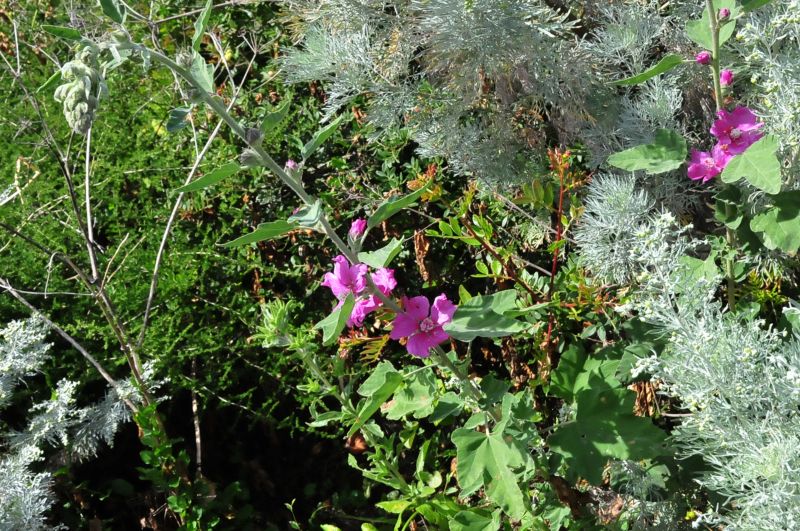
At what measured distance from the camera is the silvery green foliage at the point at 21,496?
1.87 metres

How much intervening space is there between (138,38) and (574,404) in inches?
79.5

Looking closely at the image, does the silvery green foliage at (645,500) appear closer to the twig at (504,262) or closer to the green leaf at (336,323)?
the twig at (504,262)

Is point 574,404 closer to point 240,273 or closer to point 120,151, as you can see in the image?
point 240,273

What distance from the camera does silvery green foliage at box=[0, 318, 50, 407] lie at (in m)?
2.03

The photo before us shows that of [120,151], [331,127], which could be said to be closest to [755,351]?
[331,127]

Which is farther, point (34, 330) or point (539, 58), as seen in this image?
point (34, 330)

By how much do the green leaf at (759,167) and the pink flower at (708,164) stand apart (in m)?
0.07

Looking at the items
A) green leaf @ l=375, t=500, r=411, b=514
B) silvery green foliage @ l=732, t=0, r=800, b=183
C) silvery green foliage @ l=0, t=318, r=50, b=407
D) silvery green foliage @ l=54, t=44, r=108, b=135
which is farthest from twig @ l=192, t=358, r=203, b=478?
silvery green foliage @ l=732, t=0, r=800, b=183

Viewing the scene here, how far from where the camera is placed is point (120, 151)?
8.91 ft

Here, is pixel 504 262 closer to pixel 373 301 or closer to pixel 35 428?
pixel 373 301

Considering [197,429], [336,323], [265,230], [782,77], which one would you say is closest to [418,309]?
[336,323]

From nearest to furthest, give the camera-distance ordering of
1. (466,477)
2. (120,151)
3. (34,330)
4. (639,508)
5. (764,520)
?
1. (764,520)
2. (466,477)
3. (639,508)
4. (34,330)
5. (120,151)

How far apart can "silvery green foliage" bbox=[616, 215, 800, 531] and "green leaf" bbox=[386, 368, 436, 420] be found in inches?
18.6

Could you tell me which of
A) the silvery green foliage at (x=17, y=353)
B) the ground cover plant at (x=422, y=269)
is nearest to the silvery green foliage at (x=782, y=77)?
the ground cover plant at (x=422, y=269)
